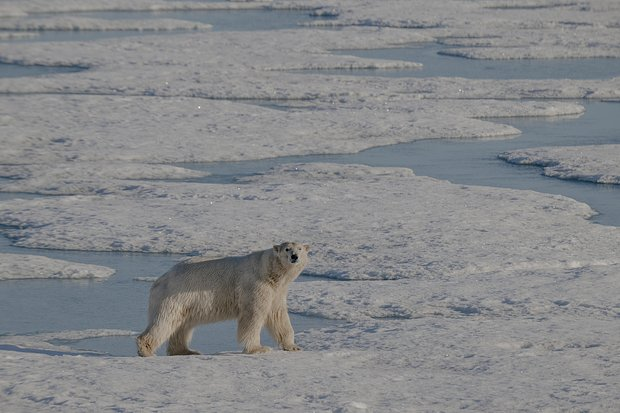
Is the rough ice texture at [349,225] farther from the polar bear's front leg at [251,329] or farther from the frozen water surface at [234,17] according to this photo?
the frozen water surface at [234,17]

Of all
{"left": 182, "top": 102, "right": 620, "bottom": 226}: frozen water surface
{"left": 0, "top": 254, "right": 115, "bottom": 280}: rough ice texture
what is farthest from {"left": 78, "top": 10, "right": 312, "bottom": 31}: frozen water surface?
{"left": 0, "top": 254, "right": 115, "bottom": 280}: rough ice texture

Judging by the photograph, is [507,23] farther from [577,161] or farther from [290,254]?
[290,254]

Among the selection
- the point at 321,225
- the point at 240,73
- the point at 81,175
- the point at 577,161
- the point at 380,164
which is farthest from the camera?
the point at 240,73

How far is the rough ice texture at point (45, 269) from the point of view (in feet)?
25.2

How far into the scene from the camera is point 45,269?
7762mm

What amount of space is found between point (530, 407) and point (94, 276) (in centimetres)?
353

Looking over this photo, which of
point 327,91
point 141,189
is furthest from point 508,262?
point 327,91

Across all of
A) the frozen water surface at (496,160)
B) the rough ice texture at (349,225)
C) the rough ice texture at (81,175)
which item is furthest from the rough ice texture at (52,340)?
the frozen water surface at (496,160)

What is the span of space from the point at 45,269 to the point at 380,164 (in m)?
4.74

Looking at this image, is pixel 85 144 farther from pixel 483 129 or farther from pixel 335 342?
pixel 335 342

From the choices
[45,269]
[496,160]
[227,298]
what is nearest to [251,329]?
[227,298]

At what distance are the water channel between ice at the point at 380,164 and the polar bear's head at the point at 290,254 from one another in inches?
29.4

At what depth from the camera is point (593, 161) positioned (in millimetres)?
11594

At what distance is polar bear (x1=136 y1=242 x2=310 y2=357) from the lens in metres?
5.79
